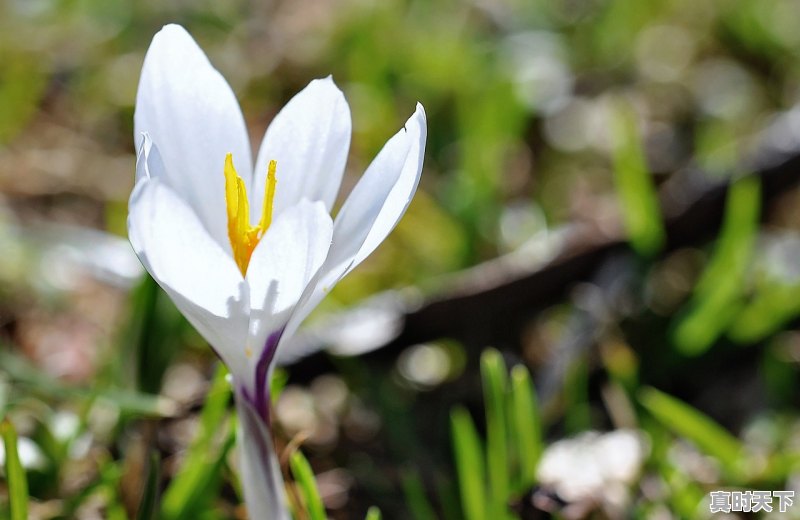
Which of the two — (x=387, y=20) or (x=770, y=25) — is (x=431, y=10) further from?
(x=770, y=25)

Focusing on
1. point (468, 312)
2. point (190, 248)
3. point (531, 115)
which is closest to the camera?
point (190, 248)

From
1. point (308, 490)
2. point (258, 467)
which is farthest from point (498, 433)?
point (258, 467)

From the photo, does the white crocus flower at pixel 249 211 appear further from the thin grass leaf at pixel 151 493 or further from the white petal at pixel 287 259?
the thin grass leaf at pixel 151 493

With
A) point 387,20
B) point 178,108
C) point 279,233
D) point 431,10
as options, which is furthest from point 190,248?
point 431,10

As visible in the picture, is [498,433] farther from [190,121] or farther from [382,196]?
[190,121]

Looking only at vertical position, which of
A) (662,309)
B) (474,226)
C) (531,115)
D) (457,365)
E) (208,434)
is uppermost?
(531,115)

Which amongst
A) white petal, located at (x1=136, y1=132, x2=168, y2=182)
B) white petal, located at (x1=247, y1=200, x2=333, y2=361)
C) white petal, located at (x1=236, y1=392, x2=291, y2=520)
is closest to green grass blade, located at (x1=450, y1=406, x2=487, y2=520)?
white petal, located at (x1=236, y1=392, x2=291, y2=520)

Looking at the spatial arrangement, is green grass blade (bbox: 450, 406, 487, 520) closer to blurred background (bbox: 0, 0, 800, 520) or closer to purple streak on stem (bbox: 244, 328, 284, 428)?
blurred background (bbox: 0, 0, 800, 520)

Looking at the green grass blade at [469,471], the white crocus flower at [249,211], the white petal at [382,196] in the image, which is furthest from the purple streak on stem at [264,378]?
the green grass blade at [469,471]
